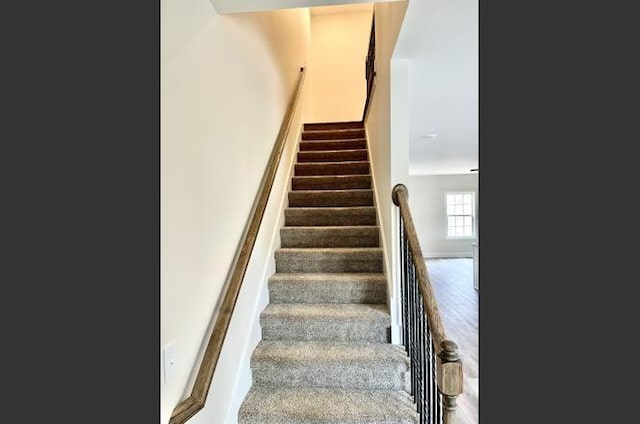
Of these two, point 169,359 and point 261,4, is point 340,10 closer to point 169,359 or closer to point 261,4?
point 261,4

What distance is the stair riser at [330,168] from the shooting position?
3.66 metres

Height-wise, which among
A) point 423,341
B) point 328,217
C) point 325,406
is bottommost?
point 325,406

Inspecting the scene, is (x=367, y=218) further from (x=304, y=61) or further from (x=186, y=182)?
(x=304, y=61)

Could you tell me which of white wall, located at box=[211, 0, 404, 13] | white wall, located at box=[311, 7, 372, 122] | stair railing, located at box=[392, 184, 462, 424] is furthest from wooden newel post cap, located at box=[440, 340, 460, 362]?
white wall, located at box=[311, 7, 372, 122]

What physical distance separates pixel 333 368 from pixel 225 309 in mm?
834

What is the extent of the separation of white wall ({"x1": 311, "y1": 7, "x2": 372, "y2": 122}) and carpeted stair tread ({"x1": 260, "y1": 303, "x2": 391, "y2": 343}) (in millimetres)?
4348

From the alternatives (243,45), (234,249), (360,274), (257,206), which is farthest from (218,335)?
(243,45)

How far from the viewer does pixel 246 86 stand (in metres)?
2.09

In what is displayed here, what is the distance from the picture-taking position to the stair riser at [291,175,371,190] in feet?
11.3

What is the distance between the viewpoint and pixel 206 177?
1448 mm

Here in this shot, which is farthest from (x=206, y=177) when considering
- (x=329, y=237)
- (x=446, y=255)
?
(x=446, y=255)

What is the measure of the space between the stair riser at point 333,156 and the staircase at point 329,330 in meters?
0.70

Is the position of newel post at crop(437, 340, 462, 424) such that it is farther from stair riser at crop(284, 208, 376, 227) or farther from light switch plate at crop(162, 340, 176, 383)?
stair riser at crop(284, 208, 376, 227)

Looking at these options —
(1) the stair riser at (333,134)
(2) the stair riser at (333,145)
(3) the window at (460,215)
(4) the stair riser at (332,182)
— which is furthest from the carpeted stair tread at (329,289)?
(3) the window at (460,215)
